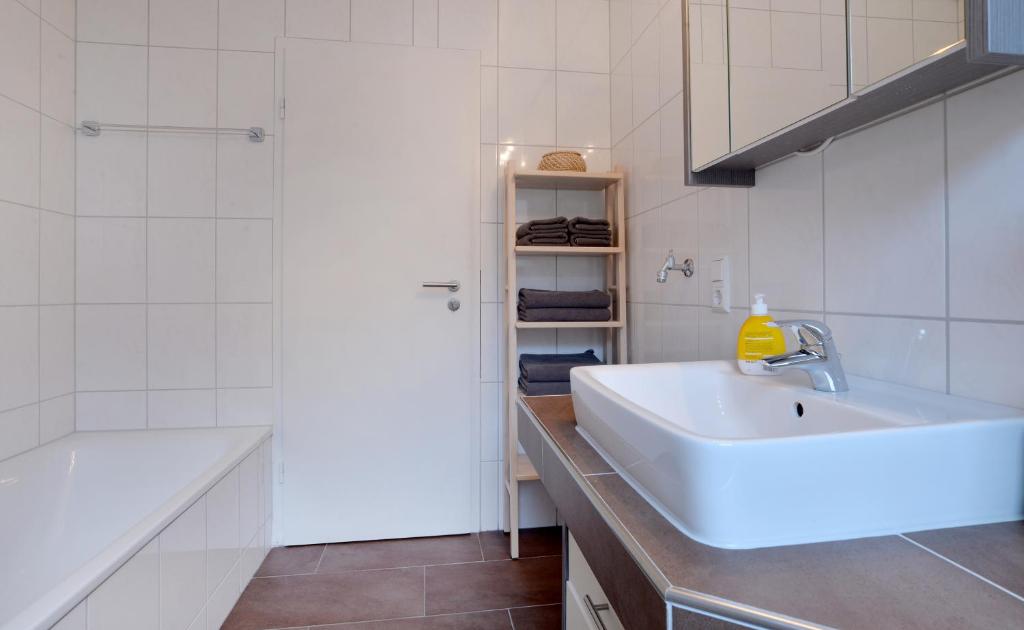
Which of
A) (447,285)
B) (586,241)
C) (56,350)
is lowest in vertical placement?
(56,350)

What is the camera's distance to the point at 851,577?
0.41 metres

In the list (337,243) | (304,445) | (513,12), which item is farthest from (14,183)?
(513,12)

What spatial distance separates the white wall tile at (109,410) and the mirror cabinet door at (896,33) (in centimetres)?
228

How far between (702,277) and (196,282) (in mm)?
1767

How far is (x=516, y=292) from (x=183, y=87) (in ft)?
4.75

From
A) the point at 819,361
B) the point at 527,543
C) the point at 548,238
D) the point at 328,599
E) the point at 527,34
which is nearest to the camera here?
the point at 819,361

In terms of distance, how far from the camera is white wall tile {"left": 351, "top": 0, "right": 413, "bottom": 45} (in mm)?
1956

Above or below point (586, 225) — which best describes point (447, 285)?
below

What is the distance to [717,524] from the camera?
46 cm

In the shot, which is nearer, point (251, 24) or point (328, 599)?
point (328, 599)

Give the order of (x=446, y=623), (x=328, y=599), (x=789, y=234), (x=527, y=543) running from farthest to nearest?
(x=527, y=543) < (x=328, y=599) < (x=446, y=623) < (x=789, y=234)

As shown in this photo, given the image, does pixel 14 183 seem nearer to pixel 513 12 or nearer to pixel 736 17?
pixel 513 12

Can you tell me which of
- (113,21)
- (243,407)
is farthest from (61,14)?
(243,407)

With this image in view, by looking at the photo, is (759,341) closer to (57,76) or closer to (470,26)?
(470,26)
